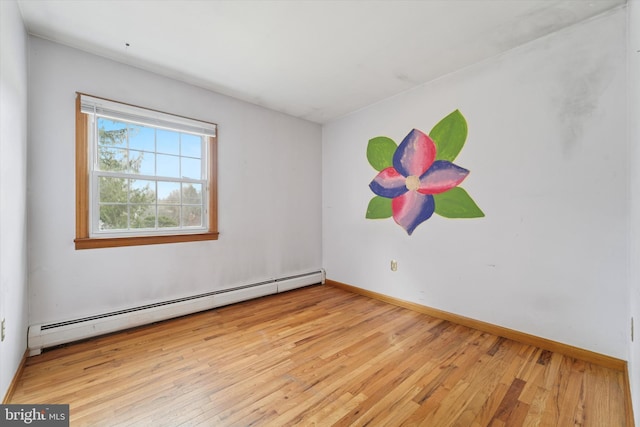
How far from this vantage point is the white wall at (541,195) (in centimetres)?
200

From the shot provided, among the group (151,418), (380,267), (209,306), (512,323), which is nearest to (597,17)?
(512,323)

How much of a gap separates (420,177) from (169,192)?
9.26 ft

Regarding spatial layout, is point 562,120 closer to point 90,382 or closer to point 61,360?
point 90,382

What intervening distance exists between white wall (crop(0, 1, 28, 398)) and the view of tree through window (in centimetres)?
55

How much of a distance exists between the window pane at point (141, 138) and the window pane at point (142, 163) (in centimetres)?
6

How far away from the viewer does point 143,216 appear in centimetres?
278

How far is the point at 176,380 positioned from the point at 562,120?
11.6ft

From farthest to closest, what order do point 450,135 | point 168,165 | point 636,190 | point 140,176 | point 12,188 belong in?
point 168,165
point 450,135
point 140,176
point 12,188
point 636,190

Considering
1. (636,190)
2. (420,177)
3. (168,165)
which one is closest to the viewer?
(636,190)

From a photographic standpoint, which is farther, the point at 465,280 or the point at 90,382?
the point at 465,280

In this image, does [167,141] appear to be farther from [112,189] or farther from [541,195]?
[541,195]

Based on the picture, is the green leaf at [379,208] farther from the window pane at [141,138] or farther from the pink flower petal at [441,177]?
the window pane at [141,138]

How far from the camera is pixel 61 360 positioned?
2.07m

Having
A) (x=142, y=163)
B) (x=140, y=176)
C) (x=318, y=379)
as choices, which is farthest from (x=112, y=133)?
(x=318, y=379)
